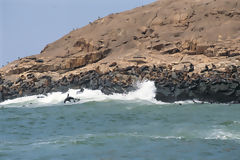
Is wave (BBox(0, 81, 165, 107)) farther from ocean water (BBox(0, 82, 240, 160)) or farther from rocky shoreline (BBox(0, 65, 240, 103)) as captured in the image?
ocean water (BBox(0, 82, 240, 160))

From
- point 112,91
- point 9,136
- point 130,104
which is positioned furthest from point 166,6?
point 9,136

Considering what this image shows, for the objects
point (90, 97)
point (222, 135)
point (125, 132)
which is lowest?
point (222, 135)

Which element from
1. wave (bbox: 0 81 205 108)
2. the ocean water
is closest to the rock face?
wave (bbox: 0 81 205 108)

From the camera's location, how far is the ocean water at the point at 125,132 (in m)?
15.5

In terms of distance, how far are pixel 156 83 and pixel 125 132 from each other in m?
17.6

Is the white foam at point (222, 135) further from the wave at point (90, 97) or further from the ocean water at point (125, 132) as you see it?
the wave at point (90, 97)

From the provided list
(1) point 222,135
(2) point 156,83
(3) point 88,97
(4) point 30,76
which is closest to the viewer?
(1) point 222,135

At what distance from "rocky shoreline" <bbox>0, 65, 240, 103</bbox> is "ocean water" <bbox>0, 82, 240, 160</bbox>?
1.42 meters

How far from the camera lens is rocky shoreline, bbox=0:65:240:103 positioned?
32506 mm

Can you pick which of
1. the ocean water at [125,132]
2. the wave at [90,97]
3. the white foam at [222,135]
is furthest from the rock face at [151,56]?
the white foam at [222,135]

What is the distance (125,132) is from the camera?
20156 millimetres

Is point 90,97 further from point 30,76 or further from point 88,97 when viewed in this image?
point 30,76

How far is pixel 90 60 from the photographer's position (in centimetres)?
5247

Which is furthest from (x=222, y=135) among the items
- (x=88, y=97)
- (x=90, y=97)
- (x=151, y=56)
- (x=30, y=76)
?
(x=30, y=76)
